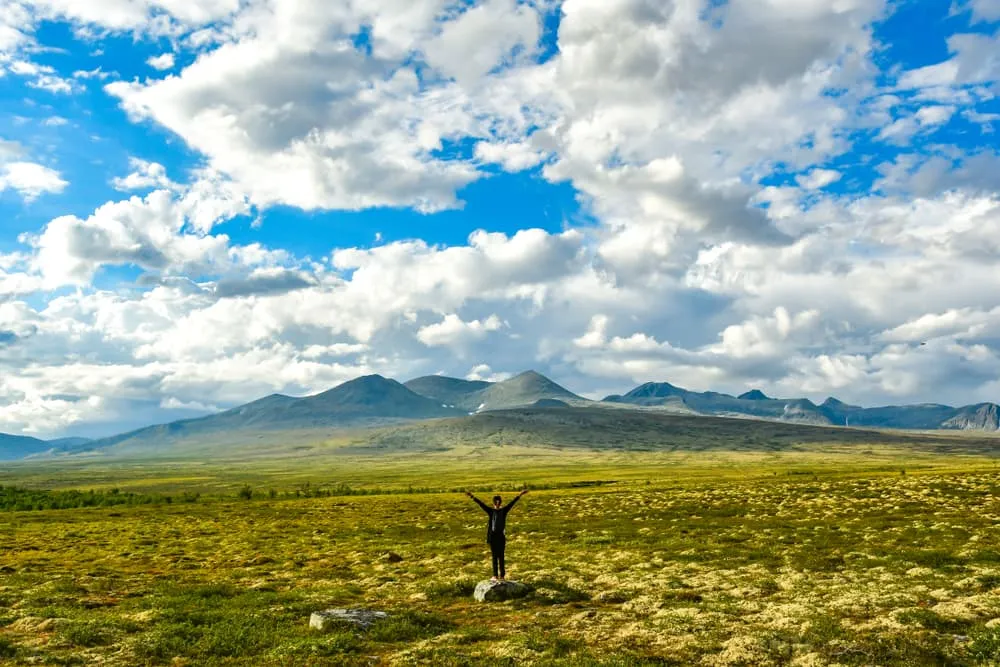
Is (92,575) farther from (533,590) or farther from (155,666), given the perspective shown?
(533,590)

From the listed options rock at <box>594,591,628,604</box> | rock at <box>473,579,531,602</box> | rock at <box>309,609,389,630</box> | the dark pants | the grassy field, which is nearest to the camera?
the grassy field

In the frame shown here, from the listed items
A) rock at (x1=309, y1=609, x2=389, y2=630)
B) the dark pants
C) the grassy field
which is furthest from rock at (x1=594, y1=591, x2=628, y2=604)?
rock at (x1=309, y1=609, x2=389, y2=630)

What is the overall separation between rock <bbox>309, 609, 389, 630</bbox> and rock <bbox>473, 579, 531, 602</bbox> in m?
5.66

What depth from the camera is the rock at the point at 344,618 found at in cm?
2444

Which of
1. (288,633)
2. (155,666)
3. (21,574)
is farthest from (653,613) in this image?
(21,574)

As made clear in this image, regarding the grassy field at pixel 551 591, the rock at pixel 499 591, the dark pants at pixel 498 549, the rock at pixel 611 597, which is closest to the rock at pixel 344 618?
the grassy field at pixel 551 591

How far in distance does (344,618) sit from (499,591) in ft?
25.9

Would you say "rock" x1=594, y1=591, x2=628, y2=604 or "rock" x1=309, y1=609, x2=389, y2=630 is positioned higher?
"rock" x1=309, y1=609, x2=389, y2=630

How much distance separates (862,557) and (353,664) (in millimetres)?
31535

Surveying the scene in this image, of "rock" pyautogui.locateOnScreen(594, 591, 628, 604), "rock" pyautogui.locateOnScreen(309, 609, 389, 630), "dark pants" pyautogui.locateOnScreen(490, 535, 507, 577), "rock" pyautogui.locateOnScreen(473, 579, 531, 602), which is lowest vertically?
"rock" pyautogui.locateOnScreen(594, 591, 628, 604)

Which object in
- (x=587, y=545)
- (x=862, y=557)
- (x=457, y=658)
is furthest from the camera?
(x=587, y=545)

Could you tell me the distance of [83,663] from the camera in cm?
2086

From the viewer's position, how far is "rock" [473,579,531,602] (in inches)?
1179

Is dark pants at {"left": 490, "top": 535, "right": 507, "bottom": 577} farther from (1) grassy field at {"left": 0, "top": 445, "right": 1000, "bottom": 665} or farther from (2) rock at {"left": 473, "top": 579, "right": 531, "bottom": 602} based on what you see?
(1) grassy field at {"left": 0, "top": 445, "right": 1000, "bottom": 665}
